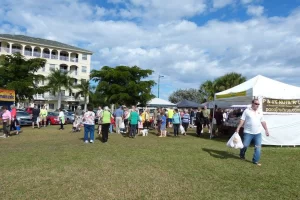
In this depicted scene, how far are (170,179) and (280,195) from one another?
208 centimetres

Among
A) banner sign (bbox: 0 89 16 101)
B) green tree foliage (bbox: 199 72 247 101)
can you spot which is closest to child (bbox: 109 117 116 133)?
banner sign (bbox: 0 89 16 101)

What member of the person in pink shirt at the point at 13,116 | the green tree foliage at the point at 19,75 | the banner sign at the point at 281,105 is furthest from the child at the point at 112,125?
the green tree foliage at the point at 19,75

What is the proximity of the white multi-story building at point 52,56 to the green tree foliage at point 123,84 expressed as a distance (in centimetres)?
1078

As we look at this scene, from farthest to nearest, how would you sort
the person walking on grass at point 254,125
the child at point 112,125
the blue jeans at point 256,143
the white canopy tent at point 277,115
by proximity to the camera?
the child at point 112,125 → the white canopy tent at point 277,115 → the person walking on grass at point 254,125 → the blue jeans at point 256,143

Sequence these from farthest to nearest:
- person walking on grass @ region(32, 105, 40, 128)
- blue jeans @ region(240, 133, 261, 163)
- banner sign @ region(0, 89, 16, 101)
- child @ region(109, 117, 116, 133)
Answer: person walking on grass @ region(32, 105, 40, 128)
banner sign @ region(0, 89, 16, 101)
child @ region(109, 117, 116, 133)
blue jeans @ region(240, 133, 261, 163)

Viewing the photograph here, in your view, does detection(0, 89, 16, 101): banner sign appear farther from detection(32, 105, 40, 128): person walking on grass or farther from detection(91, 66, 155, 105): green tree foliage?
detection(91, 66, 155, 105): green tree foliage

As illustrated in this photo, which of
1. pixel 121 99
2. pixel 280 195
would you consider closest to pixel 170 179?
pixel 280 195

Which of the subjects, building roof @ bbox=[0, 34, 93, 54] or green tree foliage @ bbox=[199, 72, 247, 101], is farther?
building roof @ bbox=[0, 34, 93, 54]

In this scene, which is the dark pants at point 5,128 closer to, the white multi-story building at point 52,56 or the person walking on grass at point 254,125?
the person walking on grass at point 254,125

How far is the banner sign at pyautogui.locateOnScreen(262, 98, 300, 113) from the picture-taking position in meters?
11.9

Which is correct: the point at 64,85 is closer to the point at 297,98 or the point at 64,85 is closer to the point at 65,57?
the point at 65,57

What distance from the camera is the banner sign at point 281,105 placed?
1193 centimetres

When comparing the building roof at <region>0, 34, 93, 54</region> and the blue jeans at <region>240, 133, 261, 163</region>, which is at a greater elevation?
the building roof at <region>0, 34, 93, 54</region>

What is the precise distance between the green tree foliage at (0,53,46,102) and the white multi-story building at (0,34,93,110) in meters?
22.8
